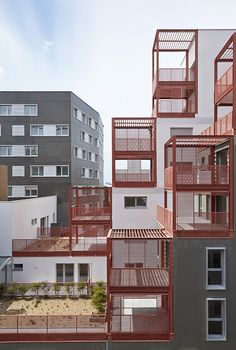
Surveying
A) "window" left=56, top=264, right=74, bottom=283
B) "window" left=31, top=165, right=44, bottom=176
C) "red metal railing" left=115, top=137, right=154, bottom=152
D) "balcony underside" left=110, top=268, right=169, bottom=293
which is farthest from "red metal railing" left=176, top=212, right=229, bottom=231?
"window" left=31, top=165, right=44, bottom=176

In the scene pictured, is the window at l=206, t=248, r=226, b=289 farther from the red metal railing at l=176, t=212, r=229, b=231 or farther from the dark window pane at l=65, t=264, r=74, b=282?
the dark window pane at l=65, t=264, r=74, b=282

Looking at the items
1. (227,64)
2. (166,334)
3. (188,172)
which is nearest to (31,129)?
(227,64)

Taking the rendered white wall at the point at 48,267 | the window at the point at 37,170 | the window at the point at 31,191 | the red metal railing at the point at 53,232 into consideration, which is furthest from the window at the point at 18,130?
the rendered white wall at the point at 48,267

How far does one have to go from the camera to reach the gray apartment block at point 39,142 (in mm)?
34812

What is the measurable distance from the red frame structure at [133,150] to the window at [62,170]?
49.5ft

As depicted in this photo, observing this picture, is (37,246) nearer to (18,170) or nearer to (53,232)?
(53,232)

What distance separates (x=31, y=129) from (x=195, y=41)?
21011mm

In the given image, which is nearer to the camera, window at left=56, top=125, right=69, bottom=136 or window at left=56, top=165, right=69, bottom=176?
window at left=56, top=125, right=69, bottom=136

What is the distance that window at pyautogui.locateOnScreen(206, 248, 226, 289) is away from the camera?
14.7 metres

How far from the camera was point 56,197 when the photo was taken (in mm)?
35375

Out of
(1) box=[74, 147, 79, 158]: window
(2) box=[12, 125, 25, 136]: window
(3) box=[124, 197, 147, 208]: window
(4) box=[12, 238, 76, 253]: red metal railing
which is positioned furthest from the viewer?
(1) box=[74, 147, 79, 158]: window

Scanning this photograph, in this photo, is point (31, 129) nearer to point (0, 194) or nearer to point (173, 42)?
point (0, 194)

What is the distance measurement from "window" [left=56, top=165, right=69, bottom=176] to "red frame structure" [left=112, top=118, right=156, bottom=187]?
15097 mm

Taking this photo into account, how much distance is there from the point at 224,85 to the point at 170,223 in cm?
765
